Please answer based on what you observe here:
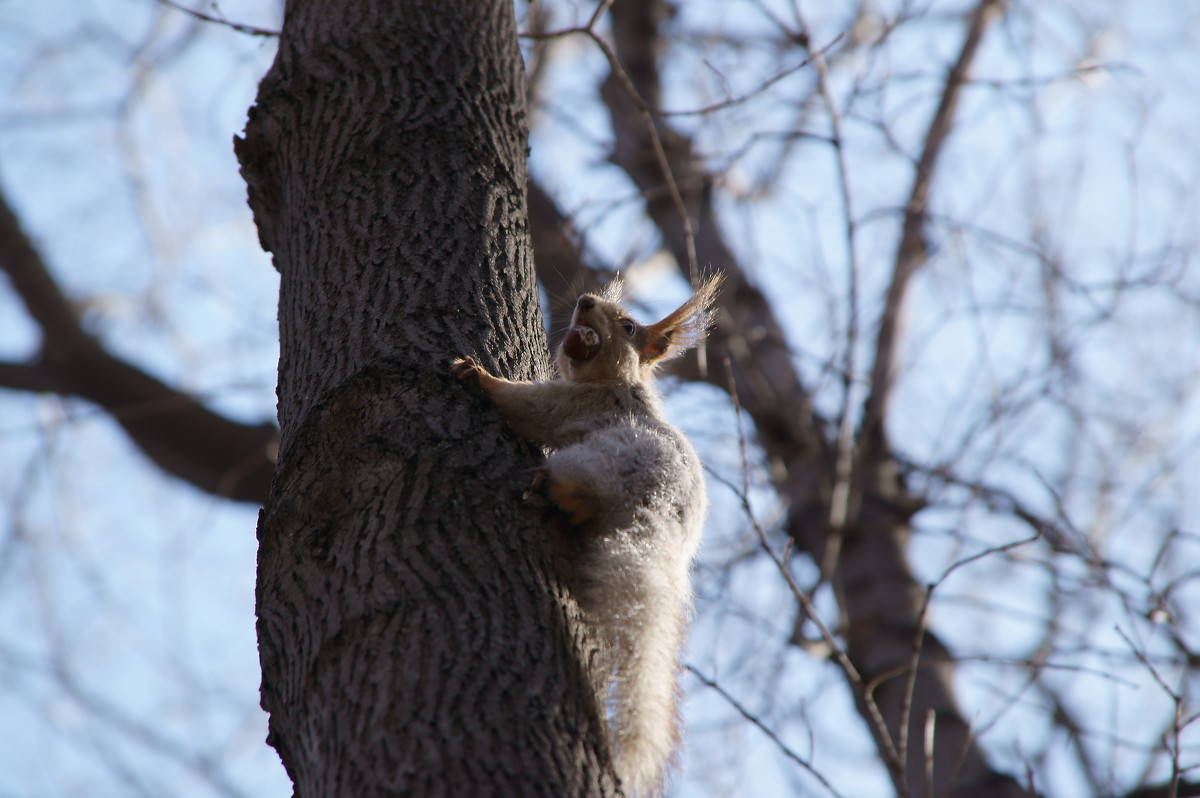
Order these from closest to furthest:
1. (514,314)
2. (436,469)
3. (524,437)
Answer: (436,469), (524,437), (514,314)

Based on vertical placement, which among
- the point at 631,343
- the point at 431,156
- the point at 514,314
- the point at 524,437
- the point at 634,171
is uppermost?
the point at 634,171

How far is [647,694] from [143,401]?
453 cm

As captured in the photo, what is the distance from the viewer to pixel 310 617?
182 cm

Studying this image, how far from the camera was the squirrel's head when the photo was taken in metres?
3.28

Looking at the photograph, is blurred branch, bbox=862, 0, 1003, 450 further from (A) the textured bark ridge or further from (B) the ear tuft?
(A) the textured bark ridge

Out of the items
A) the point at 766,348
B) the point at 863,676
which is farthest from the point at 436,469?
the point at 766,348

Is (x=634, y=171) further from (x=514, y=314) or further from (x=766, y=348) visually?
(x=514, y=314)

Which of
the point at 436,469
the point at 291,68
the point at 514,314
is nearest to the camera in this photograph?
the point at 436,469

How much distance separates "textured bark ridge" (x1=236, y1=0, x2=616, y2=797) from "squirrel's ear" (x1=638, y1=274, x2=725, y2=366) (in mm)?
1003

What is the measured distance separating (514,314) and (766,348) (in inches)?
137

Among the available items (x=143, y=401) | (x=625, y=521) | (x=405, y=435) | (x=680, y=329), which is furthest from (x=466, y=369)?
(x=143, y=401)

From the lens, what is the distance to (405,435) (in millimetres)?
2074

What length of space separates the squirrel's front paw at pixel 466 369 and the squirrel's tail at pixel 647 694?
60 cm

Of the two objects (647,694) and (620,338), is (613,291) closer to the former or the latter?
(620,338)
